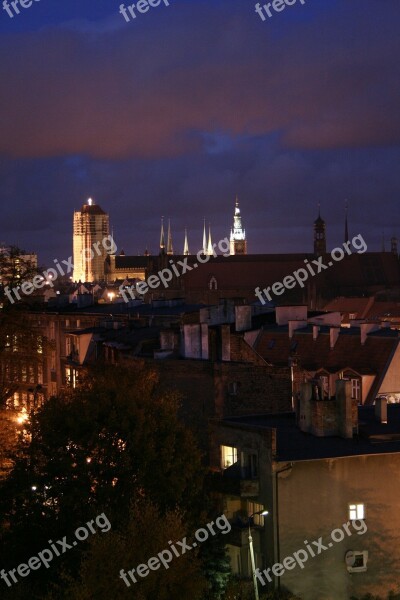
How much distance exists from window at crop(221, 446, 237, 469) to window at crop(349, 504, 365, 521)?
176 inches

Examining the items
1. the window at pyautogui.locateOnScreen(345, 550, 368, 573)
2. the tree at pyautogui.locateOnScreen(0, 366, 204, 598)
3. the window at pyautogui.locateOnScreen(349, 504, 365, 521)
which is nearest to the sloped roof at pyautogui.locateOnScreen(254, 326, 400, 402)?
the window at pyautogui.locateOnScreen(349, 504, 365, 521)

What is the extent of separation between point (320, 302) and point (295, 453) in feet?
426

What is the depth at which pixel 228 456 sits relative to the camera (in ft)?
131

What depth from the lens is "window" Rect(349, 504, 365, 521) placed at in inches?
1447

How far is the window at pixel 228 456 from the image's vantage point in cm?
3941

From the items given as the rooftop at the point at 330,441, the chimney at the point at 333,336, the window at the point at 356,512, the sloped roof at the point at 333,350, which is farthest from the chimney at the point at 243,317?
the window at the point at 356,512

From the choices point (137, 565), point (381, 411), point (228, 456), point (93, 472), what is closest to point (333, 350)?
point (381, 411)

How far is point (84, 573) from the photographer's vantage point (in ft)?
104

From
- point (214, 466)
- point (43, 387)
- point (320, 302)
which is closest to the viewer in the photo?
point (214, 466)

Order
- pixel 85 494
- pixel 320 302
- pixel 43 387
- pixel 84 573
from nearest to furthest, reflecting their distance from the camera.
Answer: pixel 84 573, pixel 85 494, pixel 43 387, pixel 320 302

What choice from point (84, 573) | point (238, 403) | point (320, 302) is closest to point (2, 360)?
point (238, 403)

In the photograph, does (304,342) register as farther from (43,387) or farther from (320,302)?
(320,302)

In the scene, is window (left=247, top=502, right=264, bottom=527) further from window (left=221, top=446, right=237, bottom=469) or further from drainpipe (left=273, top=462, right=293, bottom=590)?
window (left=221, top=446, right=237, bottom=469)

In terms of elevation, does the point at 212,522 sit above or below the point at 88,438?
below
